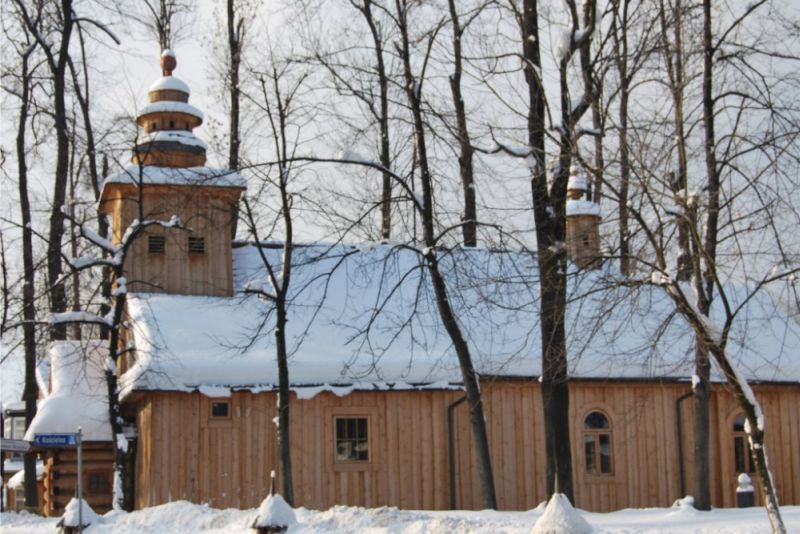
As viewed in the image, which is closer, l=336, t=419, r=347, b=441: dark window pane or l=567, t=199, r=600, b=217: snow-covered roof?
l=336, t=419, r=347, b=441: dark window pane

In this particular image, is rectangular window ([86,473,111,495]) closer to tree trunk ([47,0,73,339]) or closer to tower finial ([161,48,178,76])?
tree trunk ([47,0,73,339])

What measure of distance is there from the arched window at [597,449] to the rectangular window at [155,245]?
10.1 meters

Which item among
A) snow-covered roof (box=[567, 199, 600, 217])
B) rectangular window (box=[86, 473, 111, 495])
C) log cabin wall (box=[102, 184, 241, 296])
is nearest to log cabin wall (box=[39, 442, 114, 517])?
rectangular window (box=[86, 473, 111, 495])

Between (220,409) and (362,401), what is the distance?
2.78 meters

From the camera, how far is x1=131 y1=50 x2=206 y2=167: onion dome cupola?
91.6ft

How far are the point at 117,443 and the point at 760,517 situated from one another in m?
12.4

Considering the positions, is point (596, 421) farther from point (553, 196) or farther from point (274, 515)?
point (274, 515)

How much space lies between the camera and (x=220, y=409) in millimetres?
23906

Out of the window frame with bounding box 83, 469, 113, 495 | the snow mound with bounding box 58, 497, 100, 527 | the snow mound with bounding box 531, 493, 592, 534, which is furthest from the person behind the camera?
the window frame with bounding box 83, 469, 113, 495

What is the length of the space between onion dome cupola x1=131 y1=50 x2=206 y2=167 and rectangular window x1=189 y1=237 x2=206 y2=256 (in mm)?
1709

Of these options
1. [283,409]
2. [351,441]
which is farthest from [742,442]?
[283,409]

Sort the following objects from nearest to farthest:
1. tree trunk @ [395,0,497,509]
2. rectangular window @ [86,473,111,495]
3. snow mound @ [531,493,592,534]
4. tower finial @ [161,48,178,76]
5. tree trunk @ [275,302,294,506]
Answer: snow mound @ [531,493,592,534] → tree trunk @ [395,0,497,509] → tree trunk @ [275,302,294,506] → rectangular window @ [86,473,111,495] → tower finial @ [161,48,178,76]

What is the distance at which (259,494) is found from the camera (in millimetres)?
23609

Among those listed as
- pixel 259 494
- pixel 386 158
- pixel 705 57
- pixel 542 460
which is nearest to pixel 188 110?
pixel 386 158
